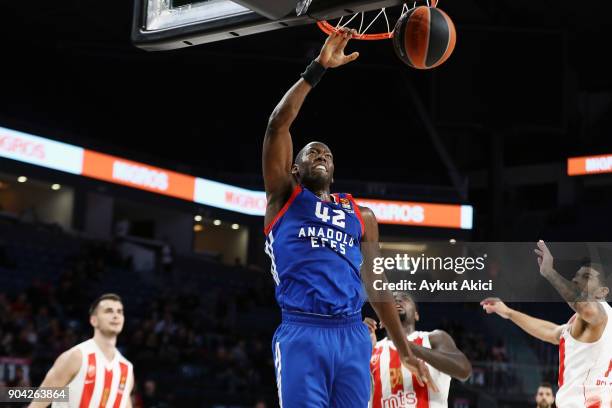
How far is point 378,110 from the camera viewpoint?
24359 mm

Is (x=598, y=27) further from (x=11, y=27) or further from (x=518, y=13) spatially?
(x=11, y=27)

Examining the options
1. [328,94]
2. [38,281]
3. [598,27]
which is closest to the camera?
[38,281]

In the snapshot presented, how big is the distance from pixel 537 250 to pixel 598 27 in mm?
16857

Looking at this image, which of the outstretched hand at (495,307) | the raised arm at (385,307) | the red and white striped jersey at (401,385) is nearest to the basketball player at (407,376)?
the red and white striped jersey at (401,385)

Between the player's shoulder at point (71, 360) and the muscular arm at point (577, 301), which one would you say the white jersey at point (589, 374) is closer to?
the muscular arm at point (577, 301)

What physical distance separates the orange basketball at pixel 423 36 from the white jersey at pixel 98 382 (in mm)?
3339

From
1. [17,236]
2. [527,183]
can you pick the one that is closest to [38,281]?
[17,236]

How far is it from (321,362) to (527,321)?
263 cm

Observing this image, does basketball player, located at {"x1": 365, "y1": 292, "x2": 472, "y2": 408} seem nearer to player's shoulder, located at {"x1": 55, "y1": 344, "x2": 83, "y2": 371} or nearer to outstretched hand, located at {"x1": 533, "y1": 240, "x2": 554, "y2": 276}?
outstretched hand, located at {"x1": 533, "y1": 240, "x2": 554, "y2": 276}

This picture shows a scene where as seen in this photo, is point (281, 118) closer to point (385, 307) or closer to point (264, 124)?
point (385, 307)

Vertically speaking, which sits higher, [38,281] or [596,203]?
[596,203]

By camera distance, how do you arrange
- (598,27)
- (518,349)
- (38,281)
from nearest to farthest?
1. (518,349)
2. (38,281)
3. (598,27)

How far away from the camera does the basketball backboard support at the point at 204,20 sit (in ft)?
13.3

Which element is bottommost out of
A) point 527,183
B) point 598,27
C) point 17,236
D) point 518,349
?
point 518,349
